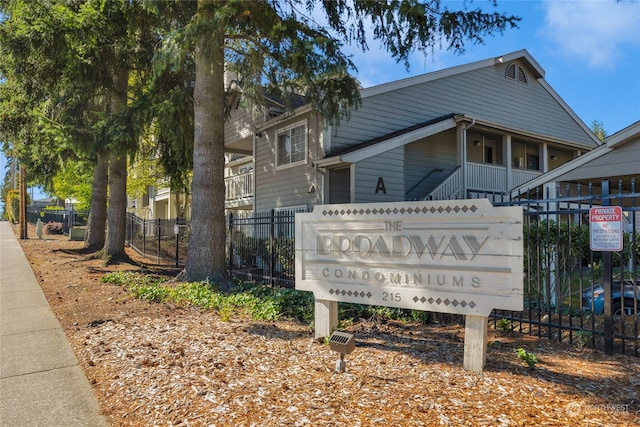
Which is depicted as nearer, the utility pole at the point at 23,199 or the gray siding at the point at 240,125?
the gray siding at the point at 240,125

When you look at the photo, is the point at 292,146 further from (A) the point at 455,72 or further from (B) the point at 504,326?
(B) the point at 504,326

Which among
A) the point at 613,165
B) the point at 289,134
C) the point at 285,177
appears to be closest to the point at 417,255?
the point at 613,165

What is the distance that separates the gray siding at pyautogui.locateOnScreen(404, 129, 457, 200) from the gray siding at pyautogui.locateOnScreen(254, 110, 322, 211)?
3271 millimetres

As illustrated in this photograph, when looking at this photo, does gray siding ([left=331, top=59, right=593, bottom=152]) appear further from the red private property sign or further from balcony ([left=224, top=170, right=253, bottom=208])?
the red private property sign

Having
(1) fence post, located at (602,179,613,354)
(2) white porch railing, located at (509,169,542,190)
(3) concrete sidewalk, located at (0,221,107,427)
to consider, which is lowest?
(3) concrete sidewalk, located at (0,221,107,427)

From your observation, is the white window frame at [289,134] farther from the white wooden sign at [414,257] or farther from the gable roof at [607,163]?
the white wooden sign at [414,257]

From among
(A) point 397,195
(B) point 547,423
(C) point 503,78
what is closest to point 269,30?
(A) point 397,195

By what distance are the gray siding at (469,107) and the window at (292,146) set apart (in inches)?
61.1

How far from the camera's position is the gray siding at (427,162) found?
1502cm

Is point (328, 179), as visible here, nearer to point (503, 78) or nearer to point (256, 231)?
point (256, 231)

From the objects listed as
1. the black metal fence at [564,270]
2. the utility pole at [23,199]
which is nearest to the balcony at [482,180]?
the black metal fence at [564,270]

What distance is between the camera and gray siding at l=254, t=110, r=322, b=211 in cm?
1391

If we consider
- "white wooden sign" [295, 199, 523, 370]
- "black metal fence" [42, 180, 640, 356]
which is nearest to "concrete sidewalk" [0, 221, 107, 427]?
"white wooden sign" [295, 199, 523, 370]

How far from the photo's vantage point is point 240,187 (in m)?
19.1
